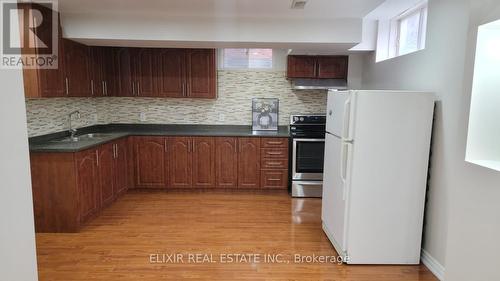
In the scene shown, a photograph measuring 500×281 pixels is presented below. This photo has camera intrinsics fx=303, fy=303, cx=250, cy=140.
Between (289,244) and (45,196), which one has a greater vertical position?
(45,196)

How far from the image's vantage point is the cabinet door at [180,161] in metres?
4.57

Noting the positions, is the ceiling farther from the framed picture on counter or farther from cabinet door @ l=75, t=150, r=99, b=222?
the framed picture on counter

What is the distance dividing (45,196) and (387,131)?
11.2ft

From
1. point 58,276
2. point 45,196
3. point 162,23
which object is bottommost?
point 58,276

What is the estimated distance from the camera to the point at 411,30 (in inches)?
137

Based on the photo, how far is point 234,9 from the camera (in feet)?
10.7

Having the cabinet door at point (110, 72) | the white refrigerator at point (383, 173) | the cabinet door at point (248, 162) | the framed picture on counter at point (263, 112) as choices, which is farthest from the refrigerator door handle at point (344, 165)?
the cabinet door at point (110, 72)

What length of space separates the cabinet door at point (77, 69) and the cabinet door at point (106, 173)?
0.77 meters

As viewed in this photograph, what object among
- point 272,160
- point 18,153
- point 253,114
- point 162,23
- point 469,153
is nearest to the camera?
point 18,153

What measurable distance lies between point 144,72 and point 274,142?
2.29 meters

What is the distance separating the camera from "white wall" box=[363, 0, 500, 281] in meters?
1.60

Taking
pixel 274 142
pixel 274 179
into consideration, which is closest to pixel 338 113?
pixel 274 142

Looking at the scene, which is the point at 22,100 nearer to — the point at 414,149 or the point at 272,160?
the point at 414,149

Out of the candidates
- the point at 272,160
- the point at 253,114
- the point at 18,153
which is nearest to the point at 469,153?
the point at 18,153
